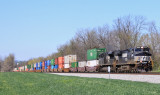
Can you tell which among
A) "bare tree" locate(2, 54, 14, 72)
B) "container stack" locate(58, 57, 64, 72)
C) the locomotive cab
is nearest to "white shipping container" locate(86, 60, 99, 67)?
the locomotive cab

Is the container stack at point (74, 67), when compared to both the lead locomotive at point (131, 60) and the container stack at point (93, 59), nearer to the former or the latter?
the container stack at point (93, 59)

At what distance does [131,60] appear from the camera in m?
26.8

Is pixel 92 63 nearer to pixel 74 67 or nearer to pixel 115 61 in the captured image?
pixel 74 67

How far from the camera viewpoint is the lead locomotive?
2606 cm

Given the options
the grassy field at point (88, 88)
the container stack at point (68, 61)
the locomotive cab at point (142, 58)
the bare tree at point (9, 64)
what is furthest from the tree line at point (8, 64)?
the grassy field at point (88, 88)

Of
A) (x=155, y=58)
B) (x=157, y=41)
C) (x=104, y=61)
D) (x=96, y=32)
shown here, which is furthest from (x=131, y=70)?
(x=96, y=32)

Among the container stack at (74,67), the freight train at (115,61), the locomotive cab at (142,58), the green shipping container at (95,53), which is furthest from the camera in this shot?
the container stack at (74,67)

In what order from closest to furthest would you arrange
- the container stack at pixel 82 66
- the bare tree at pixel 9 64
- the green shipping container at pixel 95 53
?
1. the green shipping container at pixel 95 53
2. the container stack at pixel 82 66
3. the bare tree at pixel 9 64

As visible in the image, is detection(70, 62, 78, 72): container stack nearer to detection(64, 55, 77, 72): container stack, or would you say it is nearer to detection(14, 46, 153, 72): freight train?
detection(14, 46, 153, 72): freight train

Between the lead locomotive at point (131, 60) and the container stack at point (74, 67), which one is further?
the container stack at point (74, 67)

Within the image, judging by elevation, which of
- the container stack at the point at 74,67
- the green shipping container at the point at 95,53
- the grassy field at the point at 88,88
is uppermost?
the green shipping container at the point at 95,53

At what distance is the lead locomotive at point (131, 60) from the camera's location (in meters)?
26.1

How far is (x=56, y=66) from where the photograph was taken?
52125mm

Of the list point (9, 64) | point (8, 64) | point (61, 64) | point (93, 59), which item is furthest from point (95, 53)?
point (9, 64)
